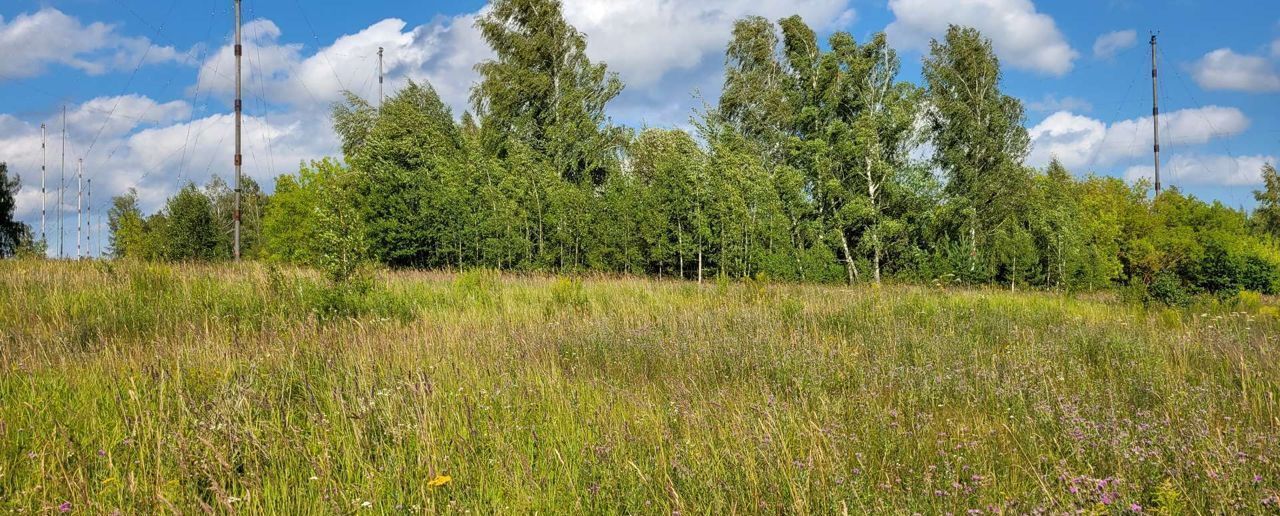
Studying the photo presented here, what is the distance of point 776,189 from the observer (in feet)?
79.9

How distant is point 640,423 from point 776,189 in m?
21.8

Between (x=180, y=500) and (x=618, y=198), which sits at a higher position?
(x=618, y=198)

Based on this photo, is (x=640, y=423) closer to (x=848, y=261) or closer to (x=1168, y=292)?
(x=1168, y=292)

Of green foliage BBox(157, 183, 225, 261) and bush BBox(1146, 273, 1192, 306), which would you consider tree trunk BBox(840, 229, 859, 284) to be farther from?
green foliage BBox(157, 183, 225, 261)

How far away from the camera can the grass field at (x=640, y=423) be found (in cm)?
262

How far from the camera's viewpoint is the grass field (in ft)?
8.61

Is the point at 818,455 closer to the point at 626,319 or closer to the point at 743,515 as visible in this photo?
the point at 743,515

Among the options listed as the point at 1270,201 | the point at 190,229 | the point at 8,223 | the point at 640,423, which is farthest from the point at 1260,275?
the point at 8,223

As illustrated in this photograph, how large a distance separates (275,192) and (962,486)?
45.1 m

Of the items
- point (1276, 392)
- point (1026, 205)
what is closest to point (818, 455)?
point (1276, 392)

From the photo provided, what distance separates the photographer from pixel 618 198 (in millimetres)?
22094

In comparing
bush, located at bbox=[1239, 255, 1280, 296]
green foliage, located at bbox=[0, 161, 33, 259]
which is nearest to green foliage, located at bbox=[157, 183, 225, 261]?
green foliage, located at bbox=[0, 161, 33, 259]

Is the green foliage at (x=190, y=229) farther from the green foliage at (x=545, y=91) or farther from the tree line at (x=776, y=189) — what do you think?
the green foliage at (x=545, y=91)

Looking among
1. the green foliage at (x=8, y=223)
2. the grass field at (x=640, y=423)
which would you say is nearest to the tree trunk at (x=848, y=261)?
the grass field at (x=640, y=423)
